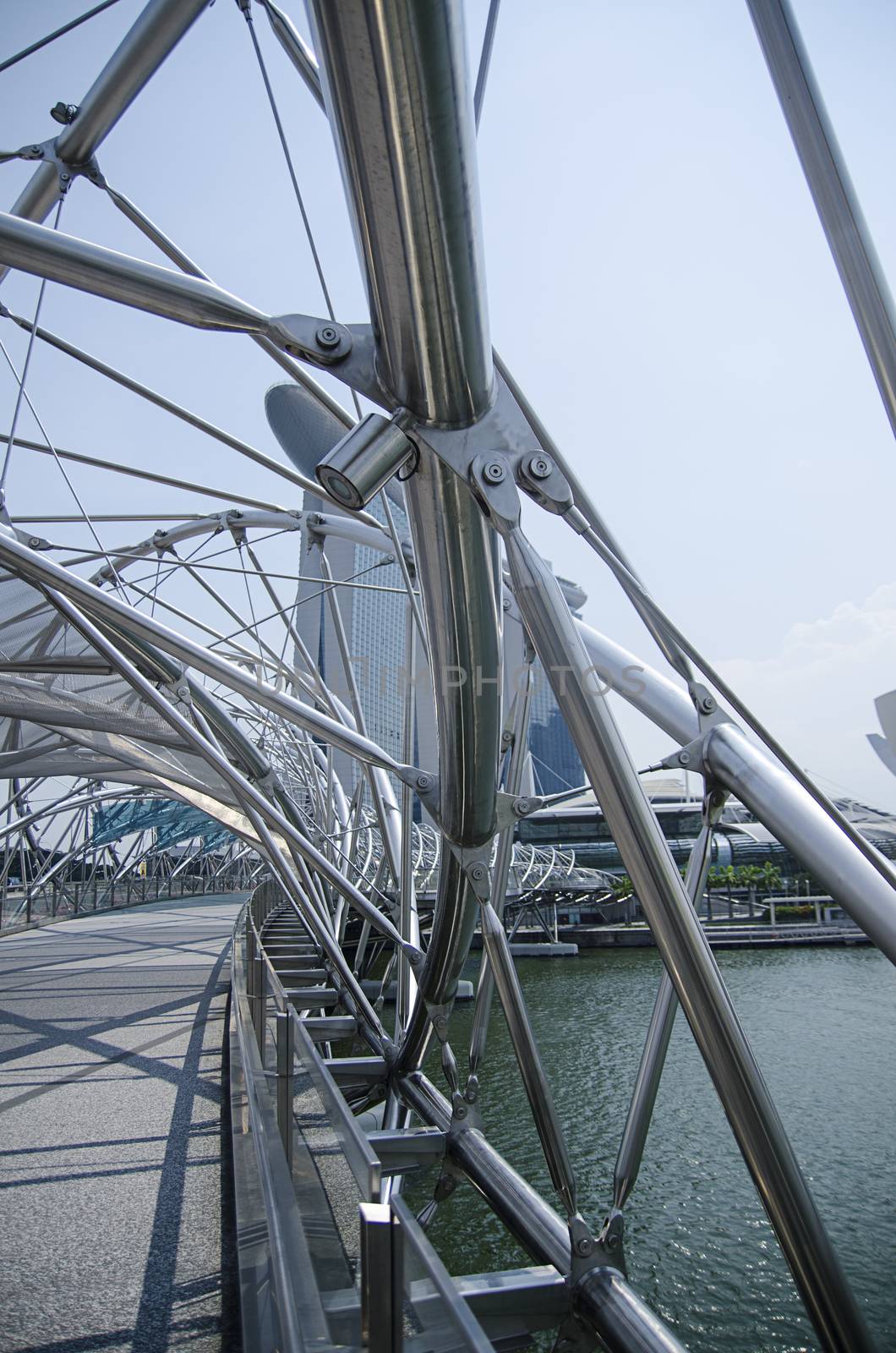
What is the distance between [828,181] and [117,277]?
2.94m

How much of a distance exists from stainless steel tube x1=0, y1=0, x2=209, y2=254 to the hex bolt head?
207 inches

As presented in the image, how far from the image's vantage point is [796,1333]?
9.52 metres

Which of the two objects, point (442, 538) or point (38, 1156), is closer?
point (442, 538)

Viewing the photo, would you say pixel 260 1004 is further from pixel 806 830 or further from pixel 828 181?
pixel 828 181

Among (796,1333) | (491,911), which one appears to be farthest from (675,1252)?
(491,911)

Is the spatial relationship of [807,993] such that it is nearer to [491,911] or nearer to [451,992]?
[451,992]

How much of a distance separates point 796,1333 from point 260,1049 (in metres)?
7.25

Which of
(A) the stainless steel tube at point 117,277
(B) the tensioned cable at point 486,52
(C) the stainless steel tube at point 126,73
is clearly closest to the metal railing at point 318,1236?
(A) the stainless steel tube at point 117,277

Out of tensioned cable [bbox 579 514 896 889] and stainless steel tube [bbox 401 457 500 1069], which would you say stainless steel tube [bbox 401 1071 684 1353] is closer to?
stainless steel tube [bbox 401 457 500 1069]

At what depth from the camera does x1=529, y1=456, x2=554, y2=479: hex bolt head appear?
434 cm

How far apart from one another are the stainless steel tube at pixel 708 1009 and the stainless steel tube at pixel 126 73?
6125 millimetres

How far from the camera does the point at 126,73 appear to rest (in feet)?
22.7

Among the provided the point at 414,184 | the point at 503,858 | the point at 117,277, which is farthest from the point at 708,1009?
the point at 117,277

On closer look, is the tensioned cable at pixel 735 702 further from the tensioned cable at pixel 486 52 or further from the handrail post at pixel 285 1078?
the handrail post at pixel 285 1078
